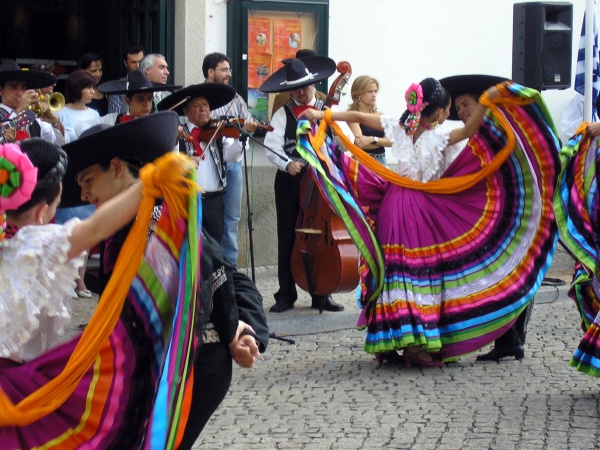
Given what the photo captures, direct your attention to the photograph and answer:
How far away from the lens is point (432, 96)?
714 cm

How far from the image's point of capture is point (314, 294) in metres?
8.49

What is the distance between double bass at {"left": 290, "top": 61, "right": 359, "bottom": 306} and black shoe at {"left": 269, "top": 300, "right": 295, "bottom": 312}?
35 centimetres

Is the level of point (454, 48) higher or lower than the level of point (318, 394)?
higher

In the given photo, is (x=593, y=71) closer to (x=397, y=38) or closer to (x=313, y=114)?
(x=397, y=38)

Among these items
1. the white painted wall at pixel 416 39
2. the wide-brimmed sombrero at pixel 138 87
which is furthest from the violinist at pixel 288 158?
the white painted wall at pixel 416 39

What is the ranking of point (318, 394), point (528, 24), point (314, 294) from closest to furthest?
point (318, 394), point (314, 294), point (528, 24)

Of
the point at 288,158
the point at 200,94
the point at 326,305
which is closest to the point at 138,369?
the point at 200,94

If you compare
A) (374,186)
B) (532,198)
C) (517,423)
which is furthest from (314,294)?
(517,423)

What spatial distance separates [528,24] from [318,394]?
5.40 metres

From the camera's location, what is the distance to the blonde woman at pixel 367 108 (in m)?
9.10

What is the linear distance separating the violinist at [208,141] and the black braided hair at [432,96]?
1483 mm

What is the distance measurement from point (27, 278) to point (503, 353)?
459cm

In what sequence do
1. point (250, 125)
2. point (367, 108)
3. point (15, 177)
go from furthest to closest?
point (367, 108) → point (250, 125) → point (15, 177)

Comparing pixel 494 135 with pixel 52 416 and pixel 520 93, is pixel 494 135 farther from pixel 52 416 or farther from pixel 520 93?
pixel 52 416
